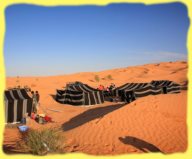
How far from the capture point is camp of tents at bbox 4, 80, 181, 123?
14547 mm

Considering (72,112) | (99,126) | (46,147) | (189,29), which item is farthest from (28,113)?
(189,29)

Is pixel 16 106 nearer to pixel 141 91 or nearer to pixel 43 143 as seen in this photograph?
pixel 43 143

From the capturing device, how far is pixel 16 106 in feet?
48.0

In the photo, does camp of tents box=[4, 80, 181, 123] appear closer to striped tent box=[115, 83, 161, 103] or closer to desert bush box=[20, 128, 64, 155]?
striped tent box=[115, 83, 161, 103]

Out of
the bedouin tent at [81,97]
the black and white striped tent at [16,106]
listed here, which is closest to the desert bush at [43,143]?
the black and white striped tent at [16,106]

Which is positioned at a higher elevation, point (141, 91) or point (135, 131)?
point (141, 91)

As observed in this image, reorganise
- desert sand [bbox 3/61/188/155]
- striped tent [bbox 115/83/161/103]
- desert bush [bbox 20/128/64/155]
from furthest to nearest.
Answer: striped tent [bbox 115/83/161/103], desert sand [bbox 3/61/188/155], desert bush [bbox 20/128/64/155]

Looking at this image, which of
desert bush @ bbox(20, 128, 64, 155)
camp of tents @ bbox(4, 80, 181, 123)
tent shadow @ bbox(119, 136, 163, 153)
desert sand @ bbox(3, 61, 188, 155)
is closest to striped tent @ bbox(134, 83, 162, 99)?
camp of tents @ bbox(4, 80, 181, 123)

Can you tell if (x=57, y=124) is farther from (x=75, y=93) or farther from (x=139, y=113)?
(x=75, y=93)

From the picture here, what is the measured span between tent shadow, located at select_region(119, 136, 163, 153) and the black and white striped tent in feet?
21.6

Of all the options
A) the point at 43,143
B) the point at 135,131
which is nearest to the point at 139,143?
the point at 135,131

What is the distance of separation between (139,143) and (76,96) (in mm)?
11380

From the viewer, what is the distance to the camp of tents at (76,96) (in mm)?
Result: 14547

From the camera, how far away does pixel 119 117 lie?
1224 centimetres
